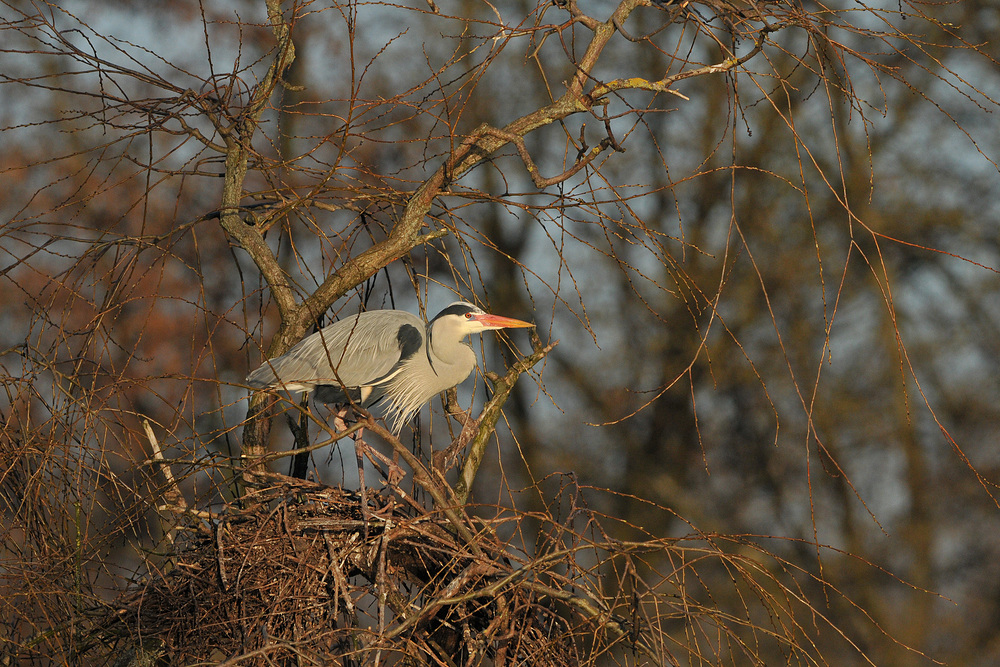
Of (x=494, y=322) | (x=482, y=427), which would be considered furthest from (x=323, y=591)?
(x=494, y=322)

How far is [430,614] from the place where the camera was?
181 cm

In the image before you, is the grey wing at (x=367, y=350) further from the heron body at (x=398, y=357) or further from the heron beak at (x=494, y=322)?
the heron beak at (x=494, y=322)

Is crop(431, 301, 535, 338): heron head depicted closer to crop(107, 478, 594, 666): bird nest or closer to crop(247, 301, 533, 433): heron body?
crop(247, 301, 533, 433): heron body

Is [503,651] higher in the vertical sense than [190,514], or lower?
lower

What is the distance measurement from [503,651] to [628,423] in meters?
8.03

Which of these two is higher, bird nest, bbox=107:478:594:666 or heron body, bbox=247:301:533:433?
heron body, bbox=247:301:533:433

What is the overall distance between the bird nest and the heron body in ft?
3.52

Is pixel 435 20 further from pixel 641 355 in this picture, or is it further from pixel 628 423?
pixel 628 423

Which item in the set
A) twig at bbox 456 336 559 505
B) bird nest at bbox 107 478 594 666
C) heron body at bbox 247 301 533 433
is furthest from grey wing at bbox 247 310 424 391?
bird nest at bbox 107 478 594 666

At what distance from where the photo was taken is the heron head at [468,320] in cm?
292

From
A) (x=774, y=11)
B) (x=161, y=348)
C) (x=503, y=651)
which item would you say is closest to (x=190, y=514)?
(x=503, y=651)

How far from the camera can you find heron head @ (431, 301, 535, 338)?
292 cm

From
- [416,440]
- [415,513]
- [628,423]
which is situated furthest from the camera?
[628,423]

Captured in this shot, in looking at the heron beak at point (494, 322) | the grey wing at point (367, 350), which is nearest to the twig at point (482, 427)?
the heron beak at point (494, 322)
